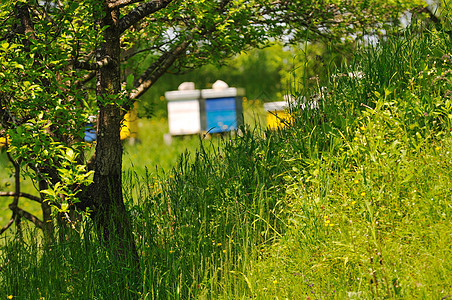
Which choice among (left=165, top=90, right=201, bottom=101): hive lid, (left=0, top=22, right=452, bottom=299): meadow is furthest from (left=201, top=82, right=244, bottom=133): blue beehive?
(left=0, top=22, right=452, bottom=299): meadow

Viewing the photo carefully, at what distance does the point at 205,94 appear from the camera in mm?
11352

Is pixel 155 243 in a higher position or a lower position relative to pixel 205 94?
lower

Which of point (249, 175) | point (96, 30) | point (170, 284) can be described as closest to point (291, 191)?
point (249, 175)

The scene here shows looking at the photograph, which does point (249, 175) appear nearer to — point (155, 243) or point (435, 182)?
point (155, 243)

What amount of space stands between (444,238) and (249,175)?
1.61 meters

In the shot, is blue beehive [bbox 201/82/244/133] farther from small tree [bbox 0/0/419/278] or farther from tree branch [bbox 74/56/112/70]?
tree branch [bbox 74/56/112/70]

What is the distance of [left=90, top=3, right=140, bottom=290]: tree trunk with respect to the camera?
3.44m

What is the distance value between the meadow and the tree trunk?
0.11 m

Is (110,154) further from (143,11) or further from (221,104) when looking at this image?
(221,104)

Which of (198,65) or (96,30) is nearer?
(96,30)

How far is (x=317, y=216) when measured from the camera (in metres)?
3.22

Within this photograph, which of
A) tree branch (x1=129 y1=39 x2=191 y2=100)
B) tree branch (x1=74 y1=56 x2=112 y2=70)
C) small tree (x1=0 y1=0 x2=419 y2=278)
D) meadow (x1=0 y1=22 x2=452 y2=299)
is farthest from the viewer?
tree branch (x1=129 y1=39 x2=191 y2=100)

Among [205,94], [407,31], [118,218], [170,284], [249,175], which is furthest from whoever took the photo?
[205,94]

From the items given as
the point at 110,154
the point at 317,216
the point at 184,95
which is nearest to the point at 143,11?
the point at 110,154
